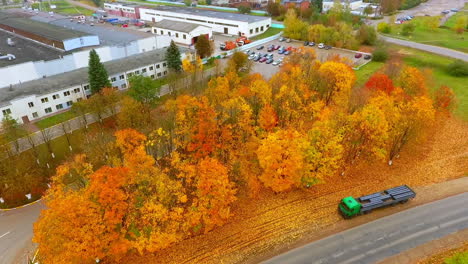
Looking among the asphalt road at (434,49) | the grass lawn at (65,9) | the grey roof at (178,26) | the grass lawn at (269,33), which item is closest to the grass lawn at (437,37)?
the asphalt road at (434,49)

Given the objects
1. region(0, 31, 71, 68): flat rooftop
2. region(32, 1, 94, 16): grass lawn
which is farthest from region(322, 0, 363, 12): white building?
region(0, 31, 71, 68): flat rooftop

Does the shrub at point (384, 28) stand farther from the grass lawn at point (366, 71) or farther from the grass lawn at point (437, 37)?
the grass lawn at point (366, 71)

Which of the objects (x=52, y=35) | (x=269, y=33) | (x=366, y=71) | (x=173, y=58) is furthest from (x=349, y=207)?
(x=269, y=33)

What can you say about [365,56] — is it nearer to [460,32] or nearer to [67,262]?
[460,32]

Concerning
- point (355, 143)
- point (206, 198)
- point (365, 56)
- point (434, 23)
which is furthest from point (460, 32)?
point (206, 198)

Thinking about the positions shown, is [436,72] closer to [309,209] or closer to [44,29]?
[309,209]
